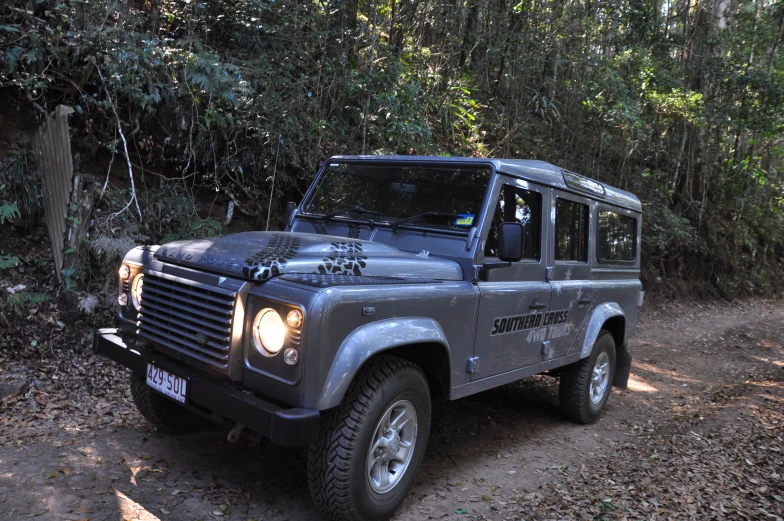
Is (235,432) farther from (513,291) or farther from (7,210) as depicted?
(7,210)

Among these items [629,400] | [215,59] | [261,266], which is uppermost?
[215,59]

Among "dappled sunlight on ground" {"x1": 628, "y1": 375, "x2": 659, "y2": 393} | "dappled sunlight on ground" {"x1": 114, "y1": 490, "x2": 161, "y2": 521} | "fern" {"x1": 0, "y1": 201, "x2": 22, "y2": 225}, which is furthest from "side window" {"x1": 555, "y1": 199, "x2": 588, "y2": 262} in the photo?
"fern" {"x1": 0, "y1": 201, "x2": 22, "y2": 225}

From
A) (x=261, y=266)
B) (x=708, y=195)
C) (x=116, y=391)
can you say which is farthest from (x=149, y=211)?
(x=708, y=195)

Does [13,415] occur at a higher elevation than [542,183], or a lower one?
lower

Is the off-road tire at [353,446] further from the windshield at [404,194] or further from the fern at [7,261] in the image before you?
the fern at [7,261]

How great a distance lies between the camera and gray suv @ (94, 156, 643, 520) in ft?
9.09

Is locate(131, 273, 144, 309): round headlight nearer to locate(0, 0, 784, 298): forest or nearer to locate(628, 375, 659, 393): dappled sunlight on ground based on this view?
locate(0, 0, 784, 298): forest

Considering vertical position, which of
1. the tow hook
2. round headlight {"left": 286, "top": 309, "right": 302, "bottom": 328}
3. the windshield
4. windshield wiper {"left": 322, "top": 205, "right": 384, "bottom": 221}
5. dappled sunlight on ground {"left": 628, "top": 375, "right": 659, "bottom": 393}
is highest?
the windshield

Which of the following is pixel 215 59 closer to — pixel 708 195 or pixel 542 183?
pixel 542 183

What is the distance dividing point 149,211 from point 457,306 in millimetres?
4515

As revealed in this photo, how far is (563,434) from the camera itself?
5.16m

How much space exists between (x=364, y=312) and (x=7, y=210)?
4346 millimetres

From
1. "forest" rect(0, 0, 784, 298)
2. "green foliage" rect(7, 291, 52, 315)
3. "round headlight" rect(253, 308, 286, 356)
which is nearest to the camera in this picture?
"round headlight" rect(253, 308, 286, 356)

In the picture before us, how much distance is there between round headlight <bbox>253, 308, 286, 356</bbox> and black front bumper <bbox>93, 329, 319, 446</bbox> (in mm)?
255
